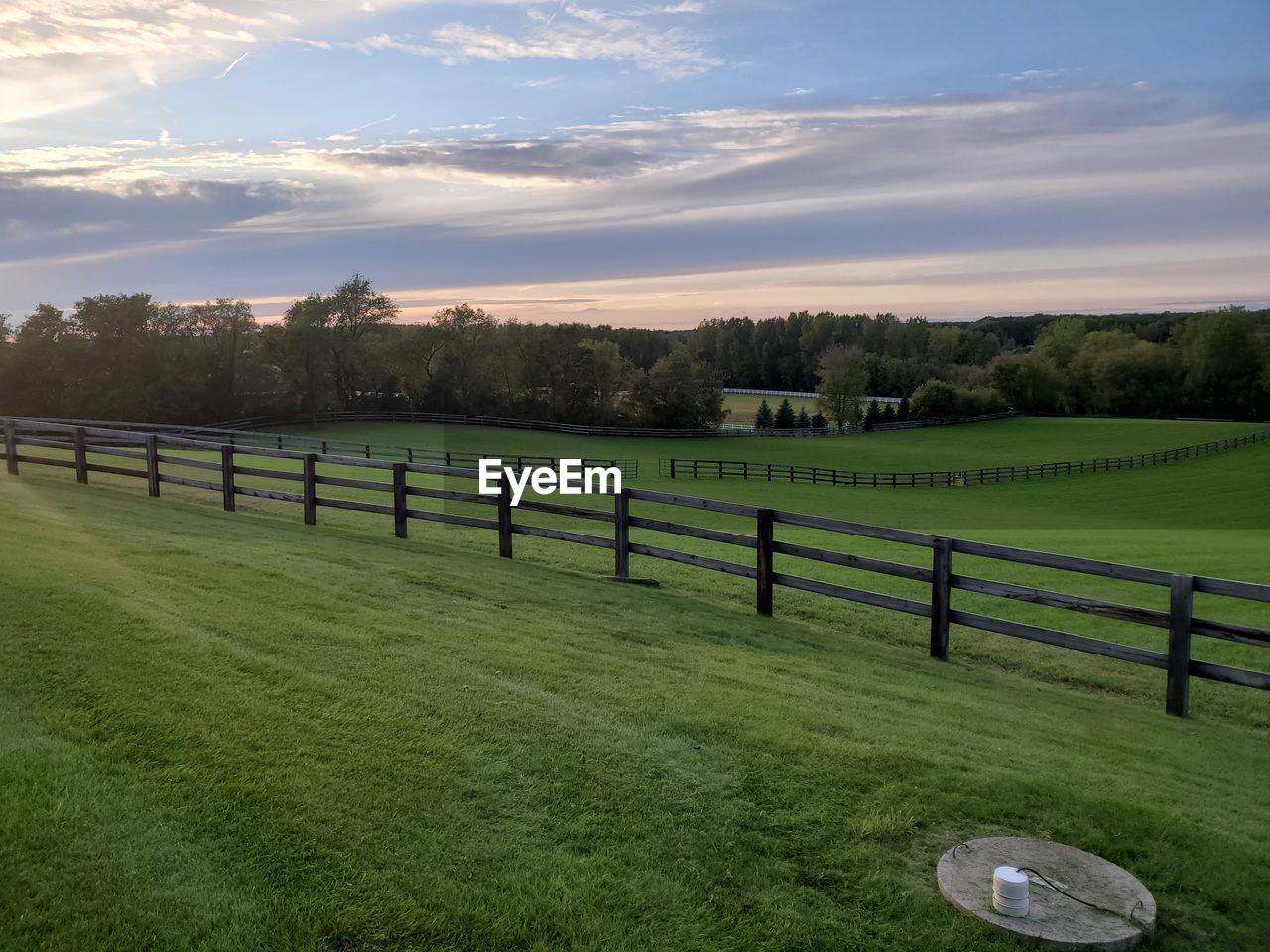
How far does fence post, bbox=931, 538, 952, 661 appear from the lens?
856 cm

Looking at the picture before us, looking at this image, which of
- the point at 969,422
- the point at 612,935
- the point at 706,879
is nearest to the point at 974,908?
the point at 706,879

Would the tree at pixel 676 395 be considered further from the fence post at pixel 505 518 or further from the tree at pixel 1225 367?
the fence post at pixel 505 518

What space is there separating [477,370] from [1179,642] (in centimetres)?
7120

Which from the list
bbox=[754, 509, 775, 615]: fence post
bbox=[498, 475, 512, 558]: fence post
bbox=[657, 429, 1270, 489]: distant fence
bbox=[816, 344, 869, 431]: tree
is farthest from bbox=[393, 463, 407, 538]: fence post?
bbox=[816, 344, 869, 431]: tree

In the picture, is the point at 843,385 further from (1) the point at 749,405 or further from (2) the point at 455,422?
(2) the point at 455,422

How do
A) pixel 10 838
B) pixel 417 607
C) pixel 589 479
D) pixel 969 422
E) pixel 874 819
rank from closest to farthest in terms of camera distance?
1. pixel 10 838
2. pixel 874 819
3. pixel 417 607
4. pixel 589 479
5. pixel 969 422

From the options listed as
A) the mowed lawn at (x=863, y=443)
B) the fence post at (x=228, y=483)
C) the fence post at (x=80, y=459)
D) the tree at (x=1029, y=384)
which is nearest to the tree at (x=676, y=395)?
the mowed lawn at (x=863, y=443)

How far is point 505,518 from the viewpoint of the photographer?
12.0 meters

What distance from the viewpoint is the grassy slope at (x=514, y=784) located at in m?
3.59

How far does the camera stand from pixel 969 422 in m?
86.5

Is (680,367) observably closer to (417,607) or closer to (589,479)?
(589,479)

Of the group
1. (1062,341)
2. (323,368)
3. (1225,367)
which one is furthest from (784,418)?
(1062,341)

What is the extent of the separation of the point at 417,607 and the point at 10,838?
13.8 ft

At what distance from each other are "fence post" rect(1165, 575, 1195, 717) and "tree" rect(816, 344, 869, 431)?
3339 inches
